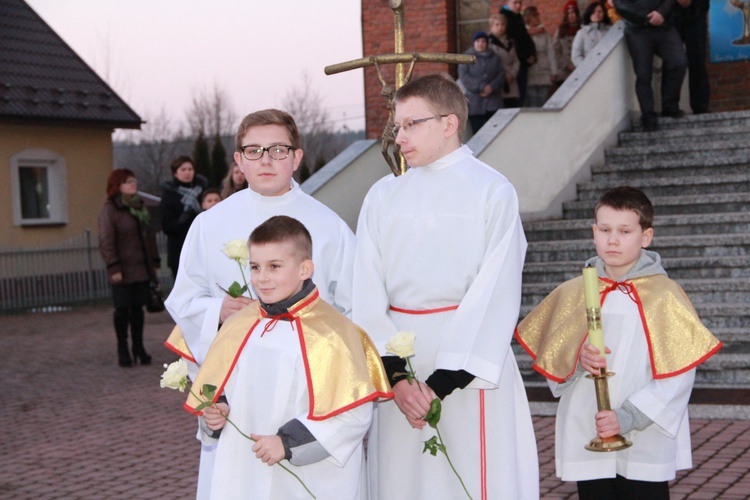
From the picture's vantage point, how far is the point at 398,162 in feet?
15.5

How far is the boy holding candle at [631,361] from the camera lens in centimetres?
435

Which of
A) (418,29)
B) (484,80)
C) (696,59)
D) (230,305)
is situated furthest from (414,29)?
(230,305)

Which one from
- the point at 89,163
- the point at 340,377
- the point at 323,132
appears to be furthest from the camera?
the point at 323,132

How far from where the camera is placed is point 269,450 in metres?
3.64

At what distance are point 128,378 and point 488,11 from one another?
862 cm

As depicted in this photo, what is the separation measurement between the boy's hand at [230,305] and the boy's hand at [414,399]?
0.65 metres

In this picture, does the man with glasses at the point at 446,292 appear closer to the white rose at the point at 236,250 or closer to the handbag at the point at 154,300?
the white rose at the point at 236,250

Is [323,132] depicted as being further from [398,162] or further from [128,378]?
[398,162]

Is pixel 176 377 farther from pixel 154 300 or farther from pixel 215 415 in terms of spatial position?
pixel 154 300

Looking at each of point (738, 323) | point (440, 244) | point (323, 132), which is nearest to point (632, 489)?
point (440, 244)

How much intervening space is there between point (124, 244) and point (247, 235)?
744cm

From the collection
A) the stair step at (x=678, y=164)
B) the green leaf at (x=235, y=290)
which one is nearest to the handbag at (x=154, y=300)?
the stair step at (x=678, y=164)

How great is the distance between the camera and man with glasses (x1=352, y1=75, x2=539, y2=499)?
407 centimetres

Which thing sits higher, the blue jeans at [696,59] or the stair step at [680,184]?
the blue jeans at [696,59]
